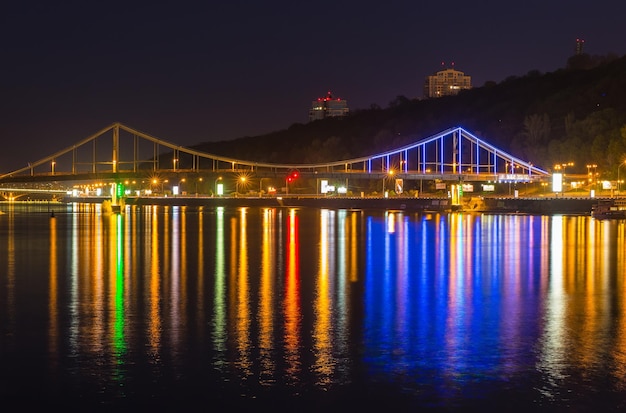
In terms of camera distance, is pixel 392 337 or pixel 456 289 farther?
pixel 456 289

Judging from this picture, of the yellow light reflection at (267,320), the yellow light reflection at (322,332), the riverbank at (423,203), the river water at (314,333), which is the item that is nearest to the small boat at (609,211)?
the riverbank at (423,203)

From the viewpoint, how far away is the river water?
30.1ft

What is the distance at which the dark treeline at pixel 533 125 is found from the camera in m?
107

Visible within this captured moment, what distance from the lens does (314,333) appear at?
12.2m

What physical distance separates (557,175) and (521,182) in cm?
3239

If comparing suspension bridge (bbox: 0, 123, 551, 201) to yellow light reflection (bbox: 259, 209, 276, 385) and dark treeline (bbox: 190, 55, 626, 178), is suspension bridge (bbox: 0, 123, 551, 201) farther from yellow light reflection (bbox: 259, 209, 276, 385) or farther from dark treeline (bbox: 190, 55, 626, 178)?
yellow light reflection (bbox: 259, 209, 276, 385)

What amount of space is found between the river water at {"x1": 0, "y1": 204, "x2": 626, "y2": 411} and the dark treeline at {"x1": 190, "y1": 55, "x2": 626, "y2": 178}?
77.3 m

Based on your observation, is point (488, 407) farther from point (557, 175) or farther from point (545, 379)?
point (557, 175)

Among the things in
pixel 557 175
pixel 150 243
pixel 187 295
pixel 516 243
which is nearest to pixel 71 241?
pixel 150 243

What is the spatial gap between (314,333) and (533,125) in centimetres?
12305

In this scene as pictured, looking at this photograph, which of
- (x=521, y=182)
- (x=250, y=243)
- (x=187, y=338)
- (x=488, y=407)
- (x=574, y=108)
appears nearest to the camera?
(x=488, y=407)

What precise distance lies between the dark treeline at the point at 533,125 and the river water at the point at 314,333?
3044 inches

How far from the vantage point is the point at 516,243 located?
31406 mm

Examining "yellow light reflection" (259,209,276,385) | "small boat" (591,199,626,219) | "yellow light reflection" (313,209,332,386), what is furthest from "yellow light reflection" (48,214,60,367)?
"small boat" (591,199,626,219)
